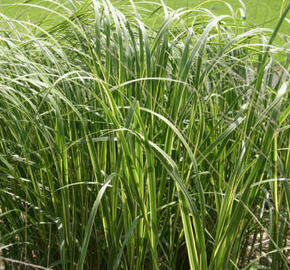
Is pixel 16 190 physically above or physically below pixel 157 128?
below

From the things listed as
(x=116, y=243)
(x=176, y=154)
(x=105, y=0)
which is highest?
(x=105, y=0)

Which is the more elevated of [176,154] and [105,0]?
[105,0]

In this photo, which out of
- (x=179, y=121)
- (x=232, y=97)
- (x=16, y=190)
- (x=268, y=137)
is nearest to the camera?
(x=268, y=137)

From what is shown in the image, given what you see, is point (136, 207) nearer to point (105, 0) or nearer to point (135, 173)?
point (135, 173)

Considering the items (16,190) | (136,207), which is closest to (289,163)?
(136,207)

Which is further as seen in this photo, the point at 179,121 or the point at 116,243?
the point at 179,121

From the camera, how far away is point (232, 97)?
1967mm

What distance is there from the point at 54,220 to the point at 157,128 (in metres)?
0.43

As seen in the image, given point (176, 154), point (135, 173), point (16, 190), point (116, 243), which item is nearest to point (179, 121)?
point (176, 154)

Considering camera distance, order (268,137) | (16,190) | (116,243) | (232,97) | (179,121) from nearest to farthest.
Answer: (268,137) < (116,243) < (179,121) < (16,190) < (232,97)

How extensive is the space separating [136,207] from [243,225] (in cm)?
30

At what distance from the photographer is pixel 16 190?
1.72 m

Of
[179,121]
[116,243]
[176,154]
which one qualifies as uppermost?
[179,121]

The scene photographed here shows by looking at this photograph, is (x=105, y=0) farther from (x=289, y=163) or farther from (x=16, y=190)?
(x=289, y=163)
